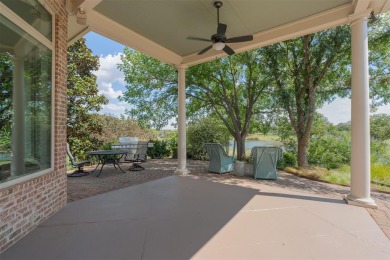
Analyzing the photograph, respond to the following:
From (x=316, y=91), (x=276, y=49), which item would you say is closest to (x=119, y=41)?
(x=276, y=49)

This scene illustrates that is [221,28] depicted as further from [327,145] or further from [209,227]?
[327,145]

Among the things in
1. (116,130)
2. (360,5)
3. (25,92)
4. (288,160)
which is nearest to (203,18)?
(360,5)

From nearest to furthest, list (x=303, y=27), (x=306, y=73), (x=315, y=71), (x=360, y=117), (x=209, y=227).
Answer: (x=209, y=227)
(x=360, y=117)
(x=303, y=27)
(x=315, y=71)
(x=306, y=73)

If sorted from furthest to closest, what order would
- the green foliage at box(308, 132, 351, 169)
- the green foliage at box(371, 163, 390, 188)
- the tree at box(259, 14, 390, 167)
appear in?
the green foliage at box(308, 132, 351, 169) → the tree at box(259, 14, 390, 167) → the green foliage at box(371, 163, 390, 188)

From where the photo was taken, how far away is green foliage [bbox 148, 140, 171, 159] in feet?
34.7

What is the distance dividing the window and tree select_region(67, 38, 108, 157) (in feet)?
23.3

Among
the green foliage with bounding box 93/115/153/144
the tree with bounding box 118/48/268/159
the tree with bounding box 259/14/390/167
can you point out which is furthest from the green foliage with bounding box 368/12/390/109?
the green foliage with bounding box 93/115/153/144

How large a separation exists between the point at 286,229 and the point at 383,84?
7920 millimetres

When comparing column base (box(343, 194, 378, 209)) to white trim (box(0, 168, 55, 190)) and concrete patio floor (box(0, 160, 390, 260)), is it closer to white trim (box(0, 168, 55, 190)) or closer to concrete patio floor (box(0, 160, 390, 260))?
concrete patio floor (box(0, 160, 390, 260))

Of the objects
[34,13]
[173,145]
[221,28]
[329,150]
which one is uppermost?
[221,28]

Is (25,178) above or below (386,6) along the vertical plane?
below

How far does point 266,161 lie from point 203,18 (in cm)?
386

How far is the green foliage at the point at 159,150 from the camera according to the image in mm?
10570

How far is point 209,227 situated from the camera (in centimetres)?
297
